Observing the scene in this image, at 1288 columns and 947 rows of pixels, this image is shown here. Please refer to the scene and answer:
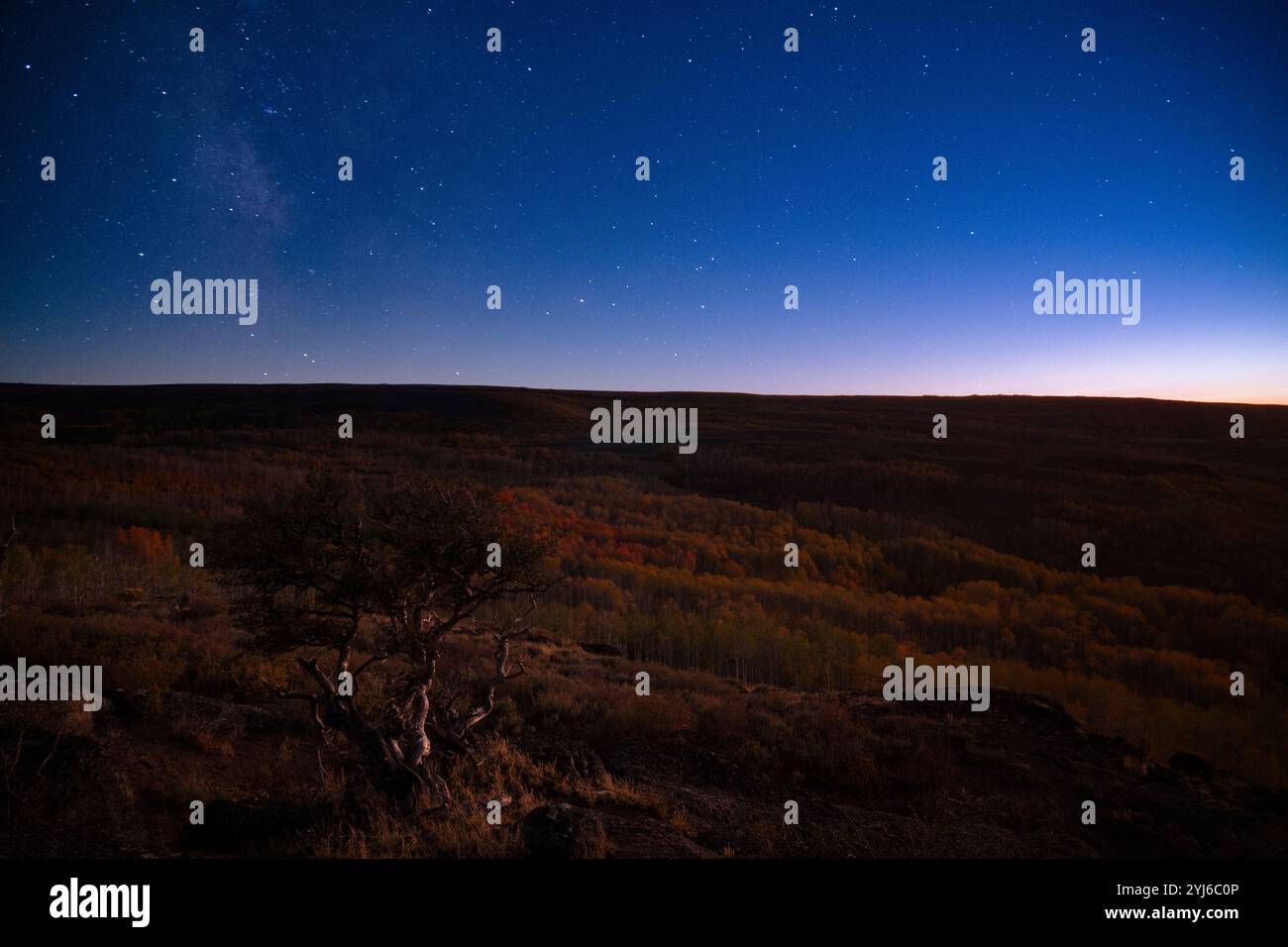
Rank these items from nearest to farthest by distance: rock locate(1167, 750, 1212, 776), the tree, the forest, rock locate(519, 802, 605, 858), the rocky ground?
rock locate(519, 802, 605, 858) < the rocky ground < the tree < rock locate(1167, 750, 1212, 776) < the forest

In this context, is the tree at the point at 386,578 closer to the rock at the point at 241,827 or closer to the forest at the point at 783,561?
the forest at the point at 783,561

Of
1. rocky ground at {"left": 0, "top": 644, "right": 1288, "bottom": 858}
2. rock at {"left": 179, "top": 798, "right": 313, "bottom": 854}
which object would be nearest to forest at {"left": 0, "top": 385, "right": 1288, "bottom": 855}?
rocky ground at {"left": 0, "top": 644, "right": 1288, "bottom": 858}

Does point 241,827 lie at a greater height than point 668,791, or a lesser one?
greater

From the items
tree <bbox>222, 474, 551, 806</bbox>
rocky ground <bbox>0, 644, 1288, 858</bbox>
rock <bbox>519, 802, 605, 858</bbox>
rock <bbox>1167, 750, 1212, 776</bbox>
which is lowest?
rock <bbox>1167, 750, 1212, 776</bbox>

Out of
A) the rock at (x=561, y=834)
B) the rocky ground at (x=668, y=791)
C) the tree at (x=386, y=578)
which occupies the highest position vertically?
the tree at (x=386, y=578)

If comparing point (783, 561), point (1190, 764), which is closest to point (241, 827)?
point (1190, 764)

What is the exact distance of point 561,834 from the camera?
15.2 ft

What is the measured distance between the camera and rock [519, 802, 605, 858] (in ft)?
14.9

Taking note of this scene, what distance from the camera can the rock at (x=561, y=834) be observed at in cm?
454

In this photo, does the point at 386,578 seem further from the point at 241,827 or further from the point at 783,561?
the point at 783,561

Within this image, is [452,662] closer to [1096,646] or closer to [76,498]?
[1096,646]

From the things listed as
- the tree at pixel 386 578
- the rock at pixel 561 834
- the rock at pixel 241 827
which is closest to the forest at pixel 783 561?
the tree at pixel 386 578

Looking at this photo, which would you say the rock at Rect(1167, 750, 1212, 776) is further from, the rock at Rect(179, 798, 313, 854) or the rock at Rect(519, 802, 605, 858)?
the rock at Rect(179, 798, 313, 854)

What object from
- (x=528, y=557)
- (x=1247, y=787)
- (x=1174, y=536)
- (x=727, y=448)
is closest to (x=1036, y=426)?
(x=727, y=448)
